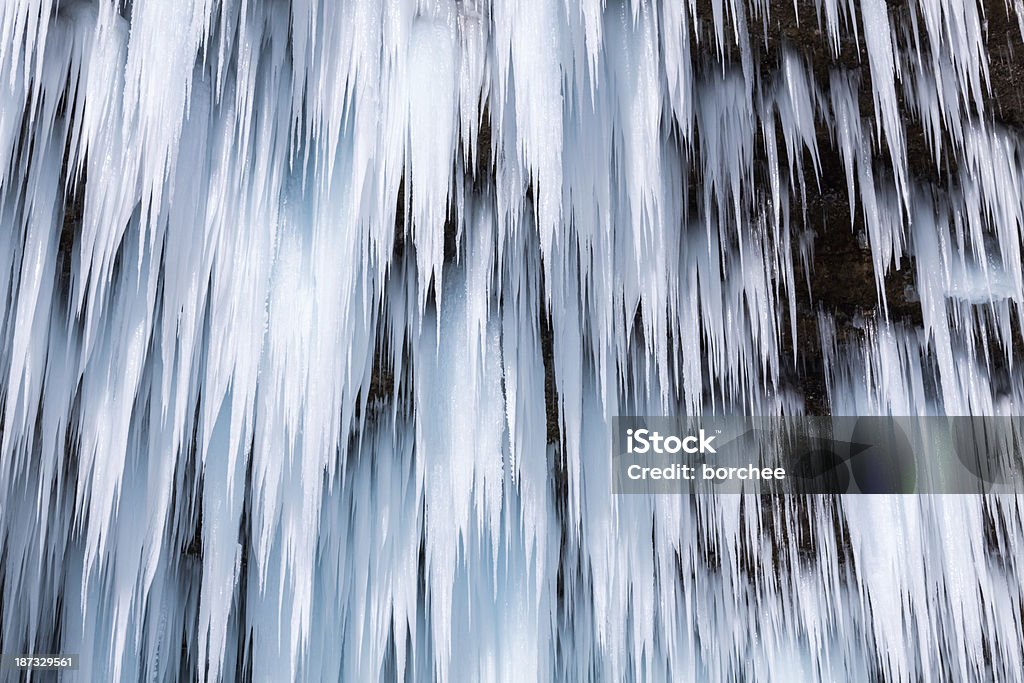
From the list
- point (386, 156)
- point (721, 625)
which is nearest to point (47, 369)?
point (386, 156)

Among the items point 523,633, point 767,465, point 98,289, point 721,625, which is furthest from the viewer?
point 721,625

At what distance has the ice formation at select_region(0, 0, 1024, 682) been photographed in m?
1.95

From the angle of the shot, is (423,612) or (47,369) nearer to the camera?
(47,369)

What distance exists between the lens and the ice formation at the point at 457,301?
195 centimetres

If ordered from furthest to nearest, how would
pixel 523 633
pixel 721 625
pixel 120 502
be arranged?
pixel 721 625
pixel 523 633
pixel 120 502

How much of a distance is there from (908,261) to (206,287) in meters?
2.11

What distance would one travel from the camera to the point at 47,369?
224 centimetres

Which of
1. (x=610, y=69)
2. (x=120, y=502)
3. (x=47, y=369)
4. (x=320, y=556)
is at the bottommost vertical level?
(x=320, y=556)

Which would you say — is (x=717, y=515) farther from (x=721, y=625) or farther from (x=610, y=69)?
(x=610, y=69)

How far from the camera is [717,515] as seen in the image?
2.93 meters

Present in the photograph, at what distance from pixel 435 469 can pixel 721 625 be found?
1504 millimetres

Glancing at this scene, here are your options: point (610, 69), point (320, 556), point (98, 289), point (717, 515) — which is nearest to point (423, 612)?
point (320, 556)

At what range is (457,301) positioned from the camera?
7.58 ft

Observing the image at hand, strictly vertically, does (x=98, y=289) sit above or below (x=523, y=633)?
above
